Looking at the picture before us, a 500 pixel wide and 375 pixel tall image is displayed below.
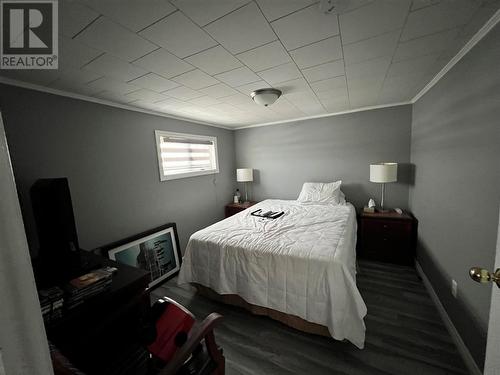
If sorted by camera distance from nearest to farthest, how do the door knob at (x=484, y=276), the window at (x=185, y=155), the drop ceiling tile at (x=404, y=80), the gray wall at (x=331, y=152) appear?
the door knob at (x=484, y=276) → the drop ceiling tile at (x=404, y=80) → the window at (x=185, y=155) → the gray wall at (x=331, y=152)

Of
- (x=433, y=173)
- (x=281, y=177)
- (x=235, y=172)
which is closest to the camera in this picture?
(x=433, y=173)

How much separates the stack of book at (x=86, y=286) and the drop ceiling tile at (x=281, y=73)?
1995 millimetres

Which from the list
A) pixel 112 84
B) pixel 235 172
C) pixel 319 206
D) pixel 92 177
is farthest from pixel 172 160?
pixel 319 206

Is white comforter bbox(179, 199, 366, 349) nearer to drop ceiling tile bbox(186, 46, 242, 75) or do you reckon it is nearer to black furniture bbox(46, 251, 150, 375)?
black furniture bbox(46, 251, 150, 375)

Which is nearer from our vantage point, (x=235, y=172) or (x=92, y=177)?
(x=92, y=177)

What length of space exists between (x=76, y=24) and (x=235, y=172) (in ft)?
11.8

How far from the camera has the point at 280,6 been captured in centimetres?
106

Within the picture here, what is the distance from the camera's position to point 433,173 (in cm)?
212

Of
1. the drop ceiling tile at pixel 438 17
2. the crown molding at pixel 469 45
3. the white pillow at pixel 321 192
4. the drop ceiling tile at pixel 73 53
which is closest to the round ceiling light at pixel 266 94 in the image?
the drop ceiling tile at pixel 438 17

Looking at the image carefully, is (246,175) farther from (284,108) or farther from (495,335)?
(495,335)

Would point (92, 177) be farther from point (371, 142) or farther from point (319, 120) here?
point (371, 142)

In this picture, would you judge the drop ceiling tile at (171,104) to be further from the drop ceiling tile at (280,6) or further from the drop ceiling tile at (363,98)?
the drop ceiling tile at (363,98)

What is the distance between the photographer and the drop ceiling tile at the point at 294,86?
2.03 meters

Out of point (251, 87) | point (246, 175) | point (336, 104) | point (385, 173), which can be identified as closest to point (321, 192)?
point (385, 173)
